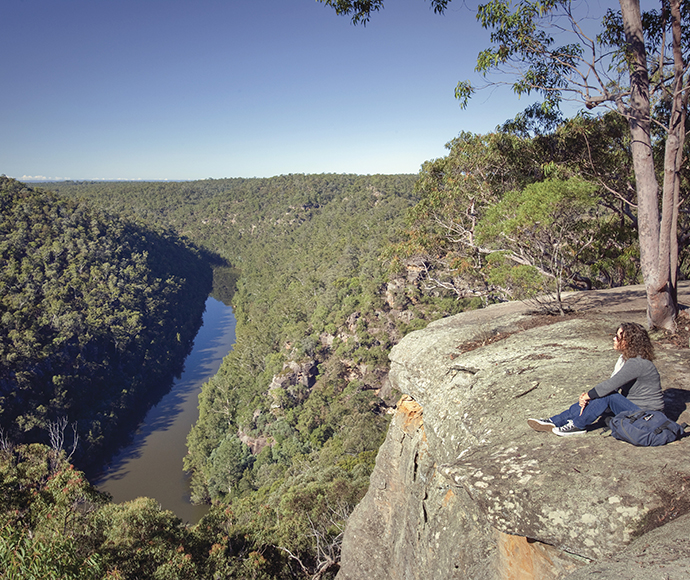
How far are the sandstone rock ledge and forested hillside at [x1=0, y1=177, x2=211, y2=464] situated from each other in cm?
3220

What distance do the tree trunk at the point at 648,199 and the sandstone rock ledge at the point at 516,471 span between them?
611 mm

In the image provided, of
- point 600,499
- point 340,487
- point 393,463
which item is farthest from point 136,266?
point 600,499

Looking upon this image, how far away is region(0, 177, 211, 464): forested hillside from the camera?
107 ft

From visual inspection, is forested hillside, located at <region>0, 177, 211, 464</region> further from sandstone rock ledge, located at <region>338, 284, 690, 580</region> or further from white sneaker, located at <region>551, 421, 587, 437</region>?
white sneaker, located at <region>551, 421, 587, 437</region>

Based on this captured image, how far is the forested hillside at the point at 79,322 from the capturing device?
3250 cm

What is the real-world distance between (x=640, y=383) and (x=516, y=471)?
123 cm

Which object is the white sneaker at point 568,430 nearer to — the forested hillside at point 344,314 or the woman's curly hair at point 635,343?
the woman's curly hair at point 635,343

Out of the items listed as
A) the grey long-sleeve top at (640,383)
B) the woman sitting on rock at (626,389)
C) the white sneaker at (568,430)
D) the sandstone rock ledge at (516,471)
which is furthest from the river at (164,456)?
the grey long-sleeve top at (640,383)

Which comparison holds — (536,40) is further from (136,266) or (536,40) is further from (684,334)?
(136,266)

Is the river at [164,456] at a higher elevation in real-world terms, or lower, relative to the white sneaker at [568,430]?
lower

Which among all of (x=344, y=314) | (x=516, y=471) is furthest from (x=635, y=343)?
(x=344, y=314)

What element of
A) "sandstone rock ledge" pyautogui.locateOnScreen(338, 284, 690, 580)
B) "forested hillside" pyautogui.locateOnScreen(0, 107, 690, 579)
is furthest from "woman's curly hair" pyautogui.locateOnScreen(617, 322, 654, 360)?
"forested hillside" pyautogui.locateOnScreen(0, 107, 690, 579)

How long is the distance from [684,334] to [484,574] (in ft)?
12.6

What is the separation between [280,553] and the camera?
44.3ft
